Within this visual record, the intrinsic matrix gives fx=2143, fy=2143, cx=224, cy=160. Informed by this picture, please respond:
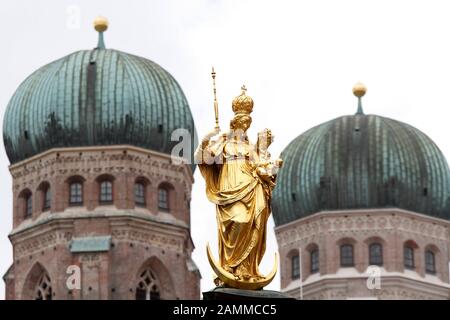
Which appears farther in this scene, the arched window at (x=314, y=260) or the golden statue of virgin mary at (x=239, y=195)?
the arched window at (x=314, y=260)

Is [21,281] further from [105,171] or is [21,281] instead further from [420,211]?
[420,211]

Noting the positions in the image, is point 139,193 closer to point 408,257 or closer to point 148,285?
point 148,285

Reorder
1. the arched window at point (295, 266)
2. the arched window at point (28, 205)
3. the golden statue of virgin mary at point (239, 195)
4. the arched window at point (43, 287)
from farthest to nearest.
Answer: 1. the arched window at point (295, 266)
2. the arched window at point (28, 205)
3. the arched window at point (43, 287)
4. the golden statue of virgin mary at point (239, 195)

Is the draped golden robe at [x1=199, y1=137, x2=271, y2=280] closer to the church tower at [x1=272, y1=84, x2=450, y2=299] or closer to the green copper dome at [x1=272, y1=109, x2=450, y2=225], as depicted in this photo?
the church tower at [x1=272, y1=84, x2=450, y2=299]

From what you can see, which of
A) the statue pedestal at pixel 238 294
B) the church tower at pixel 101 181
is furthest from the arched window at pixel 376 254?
the statue pedestal at pixel 238 294

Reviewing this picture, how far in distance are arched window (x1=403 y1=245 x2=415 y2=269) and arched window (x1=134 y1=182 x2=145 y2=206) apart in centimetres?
1203

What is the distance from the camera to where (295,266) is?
90.9 meters

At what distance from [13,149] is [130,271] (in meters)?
7.78

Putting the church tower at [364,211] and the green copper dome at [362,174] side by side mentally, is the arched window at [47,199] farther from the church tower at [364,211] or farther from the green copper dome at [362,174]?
the green copper dome at [362,174]

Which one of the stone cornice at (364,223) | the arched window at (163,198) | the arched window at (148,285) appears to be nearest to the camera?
the arched window at (148,285)

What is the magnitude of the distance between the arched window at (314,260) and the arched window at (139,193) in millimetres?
8853

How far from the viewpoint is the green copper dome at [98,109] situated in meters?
84.3

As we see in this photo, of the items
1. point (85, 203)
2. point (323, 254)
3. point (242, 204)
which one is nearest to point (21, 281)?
point (85, 203)

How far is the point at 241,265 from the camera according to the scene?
2528 centimetres
